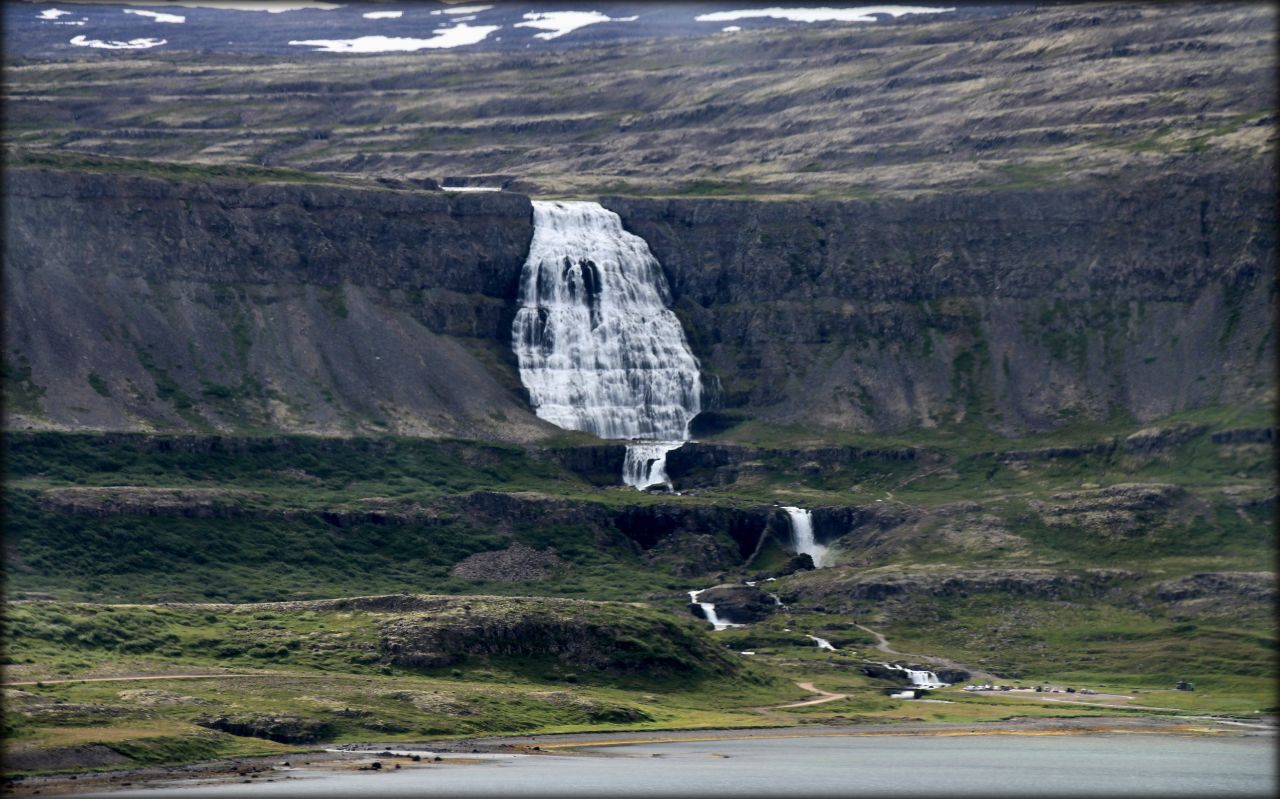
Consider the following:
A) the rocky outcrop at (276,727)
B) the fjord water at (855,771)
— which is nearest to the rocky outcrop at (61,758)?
the fjord water at (855,771)

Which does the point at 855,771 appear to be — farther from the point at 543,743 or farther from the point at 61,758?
the point at 61,758

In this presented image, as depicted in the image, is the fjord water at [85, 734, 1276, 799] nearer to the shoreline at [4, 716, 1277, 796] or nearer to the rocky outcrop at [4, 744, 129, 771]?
the shoreline at [4, 716, 1277, 796]

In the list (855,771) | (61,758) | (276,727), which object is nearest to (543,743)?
(276,727)

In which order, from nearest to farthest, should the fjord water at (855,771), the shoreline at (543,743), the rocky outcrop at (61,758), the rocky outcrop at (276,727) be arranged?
the fjord water at (855,771) → the shoreline at (543,743) → the rocky outcrop at (61,758) → the rocky outcrop at (276,727)

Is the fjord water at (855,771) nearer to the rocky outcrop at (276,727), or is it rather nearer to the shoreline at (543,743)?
the shoreline at (543,743)

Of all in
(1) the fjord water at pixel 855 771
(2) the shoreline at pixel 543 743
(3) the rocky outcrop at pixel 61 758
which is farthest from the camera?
(3) the rocky outcrop at pixel 61 758
